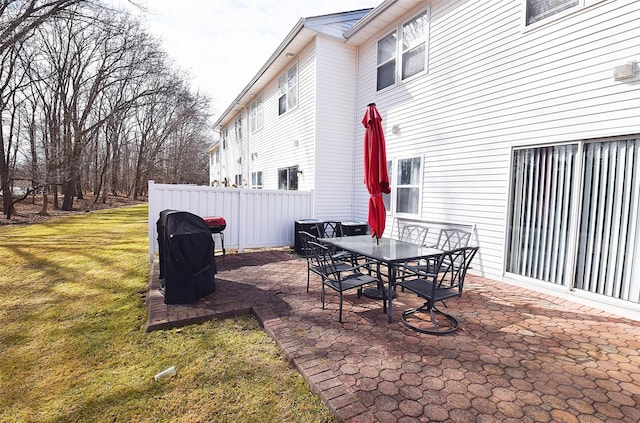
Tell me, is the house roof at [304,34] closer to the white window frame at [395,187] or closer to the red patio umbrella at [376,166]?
the white window frame at [395,187]

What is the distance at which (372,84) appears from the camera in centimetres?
821

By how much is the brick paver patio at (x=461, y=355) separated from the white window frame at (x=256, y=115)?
33.7 feet

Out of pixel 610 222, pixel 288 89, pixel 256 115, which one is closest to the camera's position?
pixel 610 222

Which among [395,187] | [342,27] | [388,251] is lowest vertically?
[388,251]

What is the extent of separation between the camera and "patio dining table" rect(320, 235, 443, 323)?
351cm

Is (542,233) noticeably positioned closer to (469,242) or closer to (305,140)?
(469,242)

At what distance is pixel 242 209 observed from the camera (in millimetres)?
7359

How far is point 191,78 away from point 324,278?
99.2 feet

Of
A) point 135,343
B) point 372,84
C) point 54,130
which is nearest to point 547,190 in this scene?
point 372,84

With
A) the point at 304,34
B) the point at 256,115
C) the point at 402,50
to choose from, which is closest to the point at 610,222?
the point at 402,50

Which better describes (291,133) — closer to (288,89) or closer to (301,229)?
(288,89)

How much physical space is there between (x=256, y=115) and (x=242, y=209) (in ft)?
26.4

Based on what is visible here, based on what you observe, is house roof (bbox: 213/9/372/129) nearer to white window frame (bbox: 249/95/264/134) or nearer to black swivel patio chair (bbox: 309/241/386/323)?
white window frame (bbox: 249/95/264/134)

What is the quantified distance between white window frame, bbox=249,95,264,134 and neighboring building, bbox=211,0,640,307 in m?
4.80
